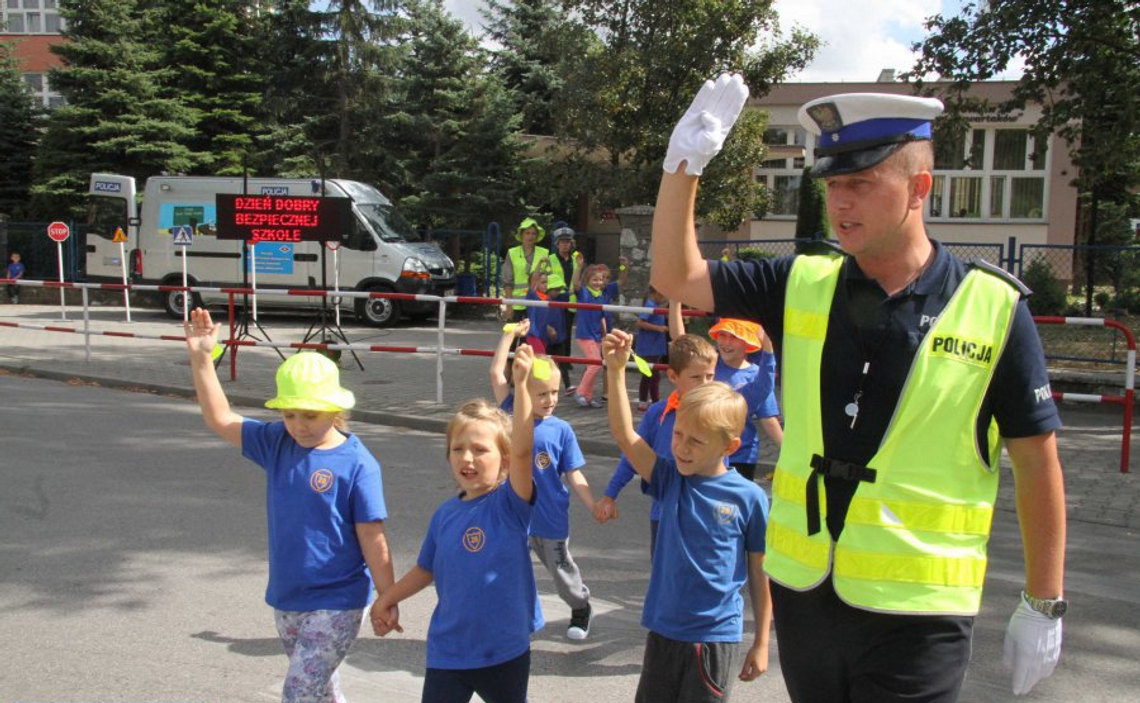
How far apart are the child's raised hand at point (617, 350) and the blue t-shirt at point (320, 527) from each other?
85cm

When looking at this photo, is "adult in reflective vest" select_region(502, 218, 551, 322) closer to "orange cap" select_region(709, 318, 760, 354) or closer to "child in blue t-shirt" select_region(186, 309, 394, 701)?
"orange cap" select_region(709, 318, 760, 354)

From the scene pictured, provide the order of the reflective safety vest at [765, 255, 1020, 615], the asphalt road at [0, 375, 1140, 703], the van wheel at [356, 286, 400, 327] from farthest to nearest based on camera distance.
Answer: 1. the van wheel at [356, 286, 400, 327]
2. the asphalt road at [0, 375, 1140, 703]
3. the reflective safety vest at [765, 255, 1020, 615]

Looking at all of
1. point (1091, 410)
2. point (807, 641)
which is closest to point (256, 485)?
point (807, 641)

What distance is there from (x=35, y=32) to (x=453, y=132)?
2874 centimetres

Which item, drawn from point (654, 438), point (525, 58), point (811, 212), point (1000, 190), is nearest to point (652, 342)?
point (654, 438)

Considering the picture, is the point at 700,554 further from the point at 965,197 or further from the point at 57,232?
the point at 965,197

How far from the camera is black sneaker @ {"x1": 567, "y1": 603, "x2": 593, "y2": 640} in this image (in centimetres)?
472

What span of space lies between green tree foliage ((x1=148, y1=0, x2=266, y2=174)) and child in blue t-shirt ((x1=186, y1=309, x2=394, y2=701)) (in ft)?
100

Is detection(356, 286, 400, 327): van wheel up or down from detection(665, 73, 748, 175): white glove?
down

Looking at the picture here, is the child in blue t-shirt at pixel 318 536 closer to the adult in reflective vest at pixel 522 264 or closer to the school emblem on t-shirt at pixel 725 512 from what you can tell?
the school emblem on t-shirt at pixel 725 512

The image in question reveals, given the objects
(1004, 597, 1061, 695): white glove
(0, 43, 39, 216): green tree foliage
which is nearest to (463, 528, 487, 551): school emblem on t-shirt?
(1004, 597, 1061, 695): white glove

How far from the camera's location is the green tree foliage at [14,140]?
111 ft

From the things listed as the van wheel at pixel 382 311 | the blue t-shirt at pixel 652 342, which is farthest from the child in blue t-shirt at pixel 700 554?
the van wheel at pixel 382 311

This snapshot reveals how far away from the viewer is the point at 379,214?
2095 cm
